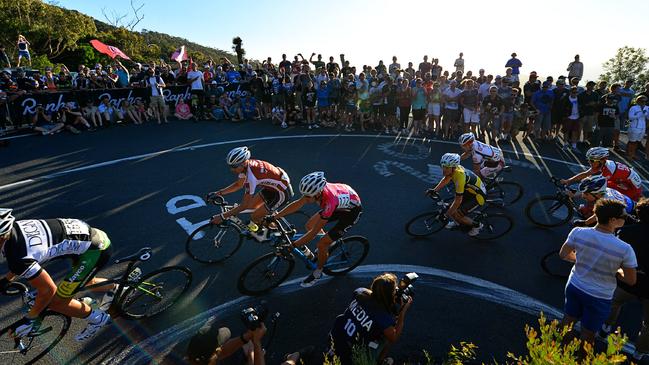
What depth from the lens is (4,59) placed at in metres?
20.3

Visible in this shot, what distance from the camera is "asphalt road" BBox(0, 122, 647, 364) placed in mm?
4941

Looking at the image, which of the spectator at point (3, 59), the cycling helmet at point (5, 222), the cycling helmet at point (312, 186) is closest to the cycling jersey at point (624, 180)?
the cycling helmet at point (312, 186)

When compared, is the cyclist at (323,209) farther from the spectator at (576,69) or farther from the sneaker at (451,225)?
the spectator at (576,69)

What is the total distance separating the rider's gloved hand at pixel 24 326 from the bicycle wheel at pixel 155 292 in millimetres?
948

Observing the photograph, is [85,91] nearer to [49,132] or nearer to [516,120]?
[49,132]

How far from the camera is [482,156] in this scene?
8.22m

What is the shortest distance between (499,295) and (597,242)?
7.04 ft

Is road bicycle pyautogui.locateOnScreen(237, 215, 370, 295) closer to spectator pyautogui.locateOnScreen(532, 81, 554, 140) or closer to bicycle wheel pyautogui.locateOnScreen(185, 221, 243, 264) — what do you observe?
bicycle wheel pyautogui.locateOnScreen(185, 221, 243, 264)

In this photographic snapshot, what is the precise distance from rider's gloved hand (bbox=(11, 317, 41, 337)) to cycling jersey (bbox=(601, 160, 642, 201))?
8.75m

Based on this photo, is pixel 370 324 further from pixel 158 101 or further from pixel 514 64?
pixel 514 64

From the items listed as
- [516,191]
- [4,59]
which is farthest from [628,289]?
[4,59]

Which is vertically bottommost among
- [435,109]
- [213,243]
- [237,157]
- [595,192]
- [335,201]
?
[213,243]

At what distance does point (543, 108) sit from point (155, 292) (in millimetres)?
14360

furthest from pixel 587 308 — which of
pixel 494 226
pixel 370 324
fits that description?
pixel 494 226
